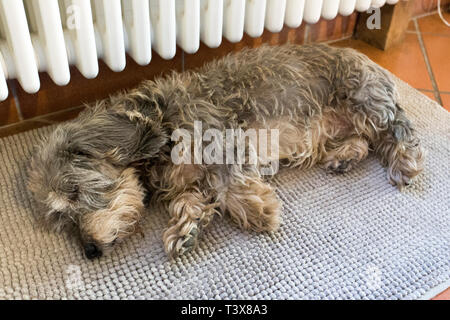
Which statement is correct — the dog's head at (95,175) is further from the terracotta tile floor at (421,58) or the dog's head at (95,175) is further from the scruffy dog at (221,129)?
the terracotta tile floor at (421,58)

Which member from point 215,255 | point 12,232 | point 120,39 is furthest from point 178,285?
point 120,39

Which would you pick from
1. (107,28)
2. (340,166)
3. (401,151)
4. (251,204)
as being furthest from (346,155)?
(107,28)

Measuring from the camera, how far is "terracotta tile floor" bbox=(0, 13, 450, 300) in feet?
7.82

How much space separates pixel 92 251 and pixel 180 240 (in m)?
0.27

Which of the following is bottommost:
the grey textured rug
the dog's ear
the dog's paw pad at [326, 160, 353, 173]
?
the grey textured rug

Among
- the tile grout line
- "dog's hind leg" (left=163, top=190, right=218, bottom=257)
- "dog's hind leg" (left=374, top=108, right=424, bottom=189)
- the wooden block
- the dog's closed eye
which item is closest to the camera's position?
the dog's closed eye

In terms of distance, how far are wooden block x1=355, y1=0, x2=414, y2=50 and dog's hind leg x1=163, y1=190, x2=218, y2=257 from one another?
1615mm

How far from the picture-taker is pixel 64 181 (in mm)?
1389

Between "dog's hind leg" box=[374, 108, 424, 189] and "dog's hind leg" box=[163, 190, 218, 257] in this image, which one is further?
"dog's hind leg" box=[374, 108, 424, 189]

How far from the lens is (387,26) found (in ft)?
8.55

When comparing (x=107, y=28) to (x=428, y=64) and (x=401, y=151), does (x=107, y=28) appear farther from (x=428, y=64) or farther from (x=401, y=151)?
(x=428, y=64)

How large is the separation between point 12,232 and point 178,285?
61 cm

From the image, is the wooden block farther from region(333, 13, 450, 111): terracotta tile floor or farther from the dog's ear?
the dog's ear

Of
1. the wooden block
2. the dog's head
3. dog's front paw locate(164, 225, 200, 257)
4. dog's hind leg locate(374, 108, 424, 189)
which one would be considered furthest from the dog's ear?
the wooden block
